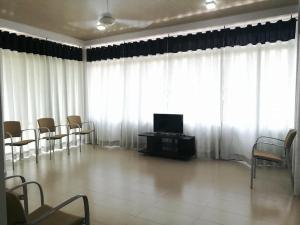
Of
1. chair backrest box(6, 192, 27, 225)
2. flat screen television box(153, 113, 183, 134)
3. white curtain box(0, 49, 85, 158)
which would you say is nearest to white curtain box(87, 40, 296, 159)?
flat screen television box(153, 113, 183, 134)

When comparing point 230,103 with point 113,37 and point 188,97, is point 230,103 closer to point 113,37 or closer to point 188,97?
point 188,97

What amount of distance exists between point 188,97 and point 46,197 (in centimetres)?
321

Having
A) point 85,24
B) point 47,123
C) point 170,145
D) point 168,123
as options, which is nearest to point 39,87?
point 47,123

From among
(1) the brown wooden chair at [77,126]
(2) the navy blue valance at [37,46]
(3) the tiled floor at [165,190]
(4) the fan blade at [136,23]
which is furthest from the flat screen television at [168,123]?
(2) the navy blue valance at [37,46]

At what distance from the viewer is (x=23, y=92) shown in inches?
195

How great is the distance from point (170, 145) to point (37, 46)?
140 inches

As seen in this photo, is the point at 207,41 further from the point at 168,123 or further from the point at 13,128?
the point at 13,128

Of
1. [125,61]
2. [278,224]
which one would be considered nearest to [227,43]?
[125,61]

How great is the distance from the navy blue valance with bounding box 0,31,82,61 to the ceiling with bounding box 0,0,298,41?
0.33 m

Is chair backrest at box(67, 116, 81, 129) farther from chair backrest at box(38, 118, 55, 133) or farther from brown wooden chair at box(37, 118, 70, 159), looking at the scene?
chair backrest at box(38, 118, 55, 133)

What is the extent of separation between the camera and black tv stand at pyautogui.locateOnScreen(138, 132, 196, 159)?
484cm

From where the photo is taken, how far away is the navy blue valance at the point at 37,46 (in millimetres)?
4583

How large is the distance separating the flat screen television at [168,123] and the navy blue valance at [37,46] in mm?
2684

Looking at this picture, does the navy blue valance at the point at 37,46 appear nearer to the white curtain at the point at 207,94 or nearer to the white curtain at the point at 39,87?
the white curtain at the point at 39,87
